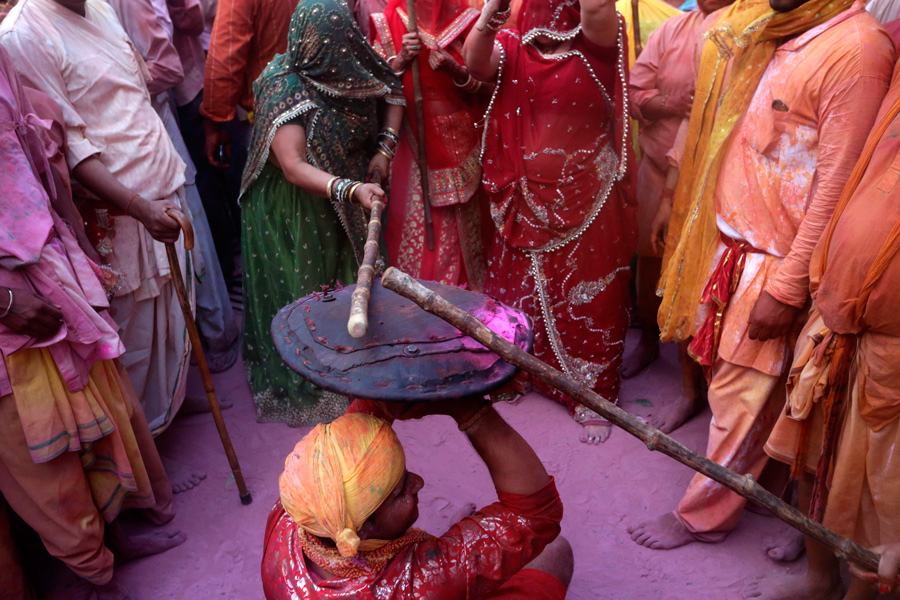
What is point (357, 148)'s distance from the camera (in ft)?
11.7

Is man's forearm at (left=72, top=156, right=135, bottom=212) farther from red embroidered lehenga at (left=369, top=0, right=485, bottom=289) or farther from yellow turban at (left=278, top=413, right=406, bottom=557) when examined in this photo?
yellow turban at (left=278, top=413, right=406, bottom=557)

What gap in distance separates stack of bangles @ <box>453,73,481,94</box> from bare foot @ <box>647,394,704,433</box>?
2040mm

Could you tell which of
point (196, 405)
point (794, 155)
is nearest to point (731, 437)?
point (794, 155)

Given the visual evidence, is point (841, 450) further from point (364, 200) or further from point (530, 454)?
point (364, 200)

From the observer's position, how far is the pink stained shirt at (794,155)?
2232mm

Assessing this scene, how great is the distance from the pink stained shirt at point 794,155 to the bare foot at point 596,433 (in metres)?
1.04

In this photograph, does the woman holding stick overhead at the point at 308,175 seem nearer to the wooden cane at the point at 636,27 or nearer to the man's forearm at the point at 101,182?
the man's forearm at the point at 101,182

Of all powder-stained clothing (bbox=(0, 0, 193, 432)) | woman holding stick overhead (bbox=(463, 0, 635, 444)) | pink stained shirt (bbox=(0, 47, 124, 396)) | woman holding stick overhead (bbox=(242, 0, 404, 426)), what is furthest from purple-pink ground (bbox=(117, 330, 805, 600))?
pink stained shirt (bbox=(0, 47, 124, 396))

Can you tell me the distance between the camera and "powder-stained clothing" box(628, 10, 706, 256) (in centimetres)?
379

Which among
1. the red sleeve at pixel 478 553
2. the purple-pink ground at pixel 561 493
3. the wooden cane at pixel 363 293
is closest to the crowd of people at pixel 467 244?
the red sleeve at pixel 478 553

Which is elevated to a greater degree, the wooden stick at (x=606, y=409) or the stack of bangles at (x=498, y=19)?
the stack of bangles at (x=498, y=19)

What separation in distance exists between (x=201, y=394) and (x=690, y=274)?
9.61ft

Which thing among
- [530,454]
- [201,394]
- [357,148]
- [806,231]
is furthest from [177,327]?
[806,231]

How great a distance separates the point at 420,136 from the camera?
3.82 metres
